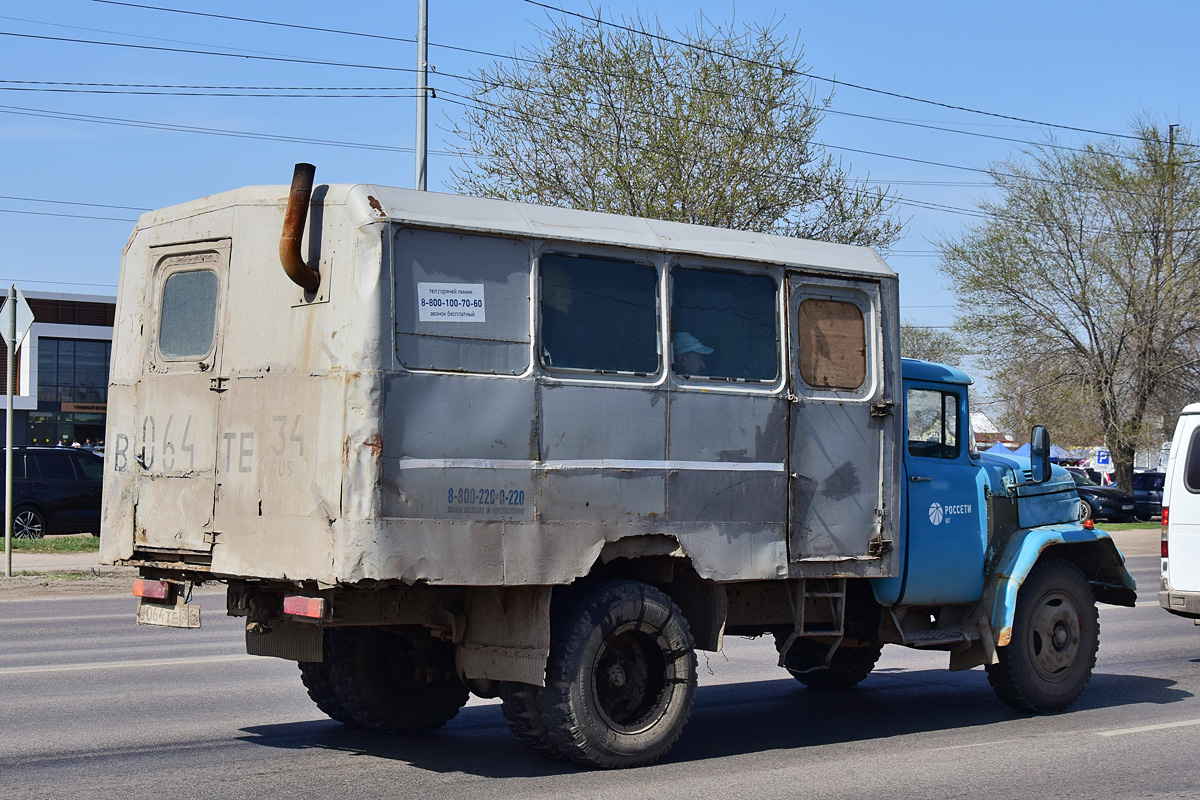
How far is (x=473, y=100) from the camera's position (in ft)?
82.5

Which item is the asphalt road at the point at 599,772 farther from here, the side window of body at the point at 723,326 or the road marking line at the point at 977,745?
the side window of body at the point at 723,326

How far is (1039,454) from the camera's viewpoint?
30.3 ft

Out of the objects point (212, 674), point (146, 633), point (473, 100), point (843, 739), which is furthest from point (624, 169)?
point (843, 739)

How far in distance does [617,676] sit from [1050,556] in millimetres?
3744

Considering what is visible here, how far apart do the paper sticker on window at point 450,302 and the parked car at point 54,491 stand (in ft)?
59.1

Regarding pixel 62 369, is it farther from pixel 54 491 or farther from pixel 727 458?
pixel 727 458

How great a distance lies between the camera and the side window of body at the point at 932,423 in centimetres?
888

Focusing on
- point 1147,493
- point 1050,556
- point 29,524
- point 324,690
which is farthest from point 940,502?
point 1147,493

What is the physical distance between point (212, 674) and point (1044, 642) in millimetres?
6063

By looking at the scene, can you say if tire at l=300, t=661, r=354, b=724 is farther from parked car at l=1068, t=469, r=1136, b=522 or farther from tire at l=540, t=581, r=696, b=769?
parked car at l=1068, t=469, r=1136, b=522

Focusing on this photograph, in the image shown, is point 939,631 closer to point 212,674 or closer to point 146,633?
point 212,674

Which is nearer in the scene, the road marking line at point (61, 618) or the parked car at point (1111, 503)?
the road marking line at point (61, 618)

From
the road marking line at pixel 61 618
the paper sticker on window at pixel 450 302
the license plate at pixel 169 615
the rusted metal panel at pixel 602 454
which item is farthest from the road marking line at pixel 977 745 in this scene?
the road marking line at pixel 61 618

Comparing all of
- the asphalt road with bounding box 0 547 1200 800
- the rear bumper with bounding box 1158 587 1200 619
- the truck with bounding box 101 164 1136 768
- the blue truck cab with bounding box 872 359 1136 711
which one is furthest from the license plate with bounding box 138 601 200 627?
the rear bumper with bounding box 1158 587 1200 619
